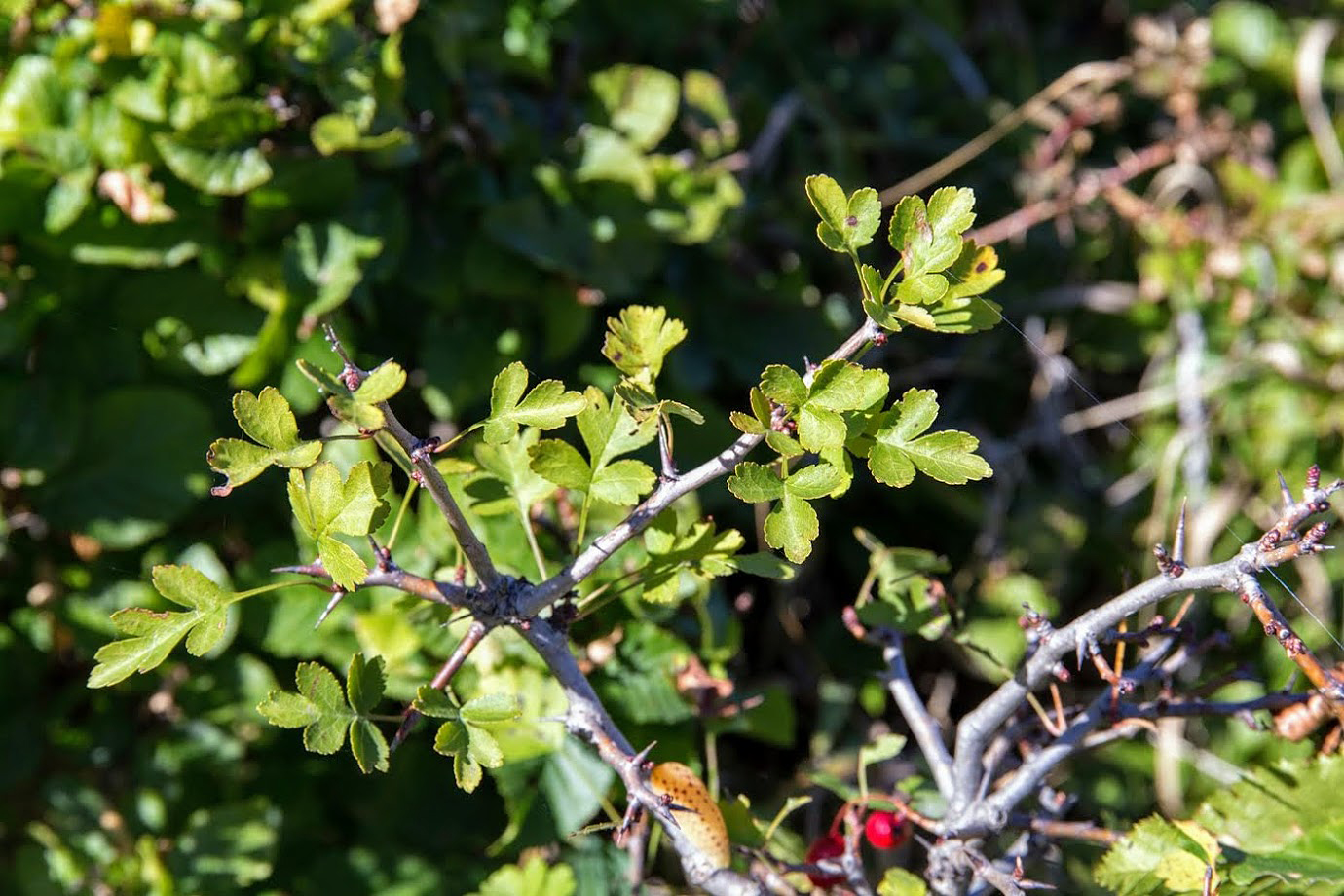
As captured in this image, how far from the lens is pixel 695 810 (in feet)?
3.09

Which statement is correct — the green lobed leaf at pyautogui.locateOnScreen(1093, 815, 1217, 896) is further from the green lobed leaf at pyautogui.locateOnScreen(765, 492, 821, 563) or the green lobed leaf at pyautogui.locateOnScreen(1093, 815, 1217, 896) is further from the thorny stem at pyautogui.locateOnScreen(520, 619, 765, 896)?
the green lobed leaf at pyautogui.locateOnScreen(765, 492, 821, 563)

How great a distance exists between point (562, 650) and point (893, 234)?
409 mm

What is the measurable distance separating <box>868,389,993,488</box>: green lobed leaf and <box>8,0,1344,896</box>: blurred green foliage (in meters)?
0.20

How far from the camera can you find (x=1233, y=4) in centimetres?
204

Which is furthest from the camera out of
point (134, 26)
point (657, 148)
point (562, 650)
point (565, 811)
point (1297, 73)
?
point (1297, 73)

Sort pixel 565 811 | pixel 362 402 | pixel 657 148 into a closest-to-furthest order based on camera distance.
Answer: pixel 362 402, pixel 565 811, pixel 657 148

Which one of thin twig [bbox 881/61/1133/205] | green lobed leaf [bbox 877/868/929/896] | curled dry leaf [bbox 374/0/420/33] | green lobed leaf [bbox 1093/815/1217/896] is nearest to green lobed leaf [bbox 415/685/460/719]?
green lobed leaf [bbox 877/868/929/896]

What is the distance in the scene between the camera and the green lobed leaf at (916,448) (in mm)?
793

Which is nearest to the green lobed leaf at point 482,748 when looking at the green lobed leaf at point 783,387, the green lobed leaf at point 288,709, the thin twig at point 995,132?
the green lobed leaf at point 288,709

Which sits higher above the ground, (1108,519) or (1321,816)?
(1321,816)

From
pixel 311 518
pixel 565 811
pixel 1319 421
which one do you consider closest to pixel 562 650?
pixel 311 518

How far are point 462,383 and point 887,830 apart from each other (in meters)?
0.71

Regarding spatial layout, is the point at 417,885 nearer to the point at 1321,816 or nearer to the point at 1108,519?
the point at 1321,816

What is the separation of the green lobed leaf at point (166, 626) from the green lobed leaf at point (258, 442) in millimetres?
91
